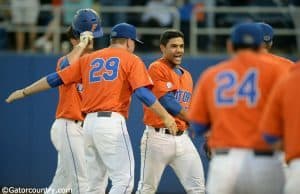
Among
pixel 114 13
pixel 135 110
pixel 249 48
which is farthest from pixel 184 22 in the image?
pixel 249 48

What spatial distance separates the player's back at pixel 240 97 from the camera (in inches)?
233

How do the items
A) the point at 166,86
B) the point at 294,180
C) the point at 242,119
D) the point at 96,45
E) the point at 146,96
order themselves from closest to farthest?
the point at 294,180
the point at 242,119
the point at 146,96
the point at 166,86
the point at 96,45

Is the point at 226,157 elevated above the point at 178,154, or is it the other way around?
the point at 226,157

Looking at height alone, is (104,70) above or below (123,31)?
below

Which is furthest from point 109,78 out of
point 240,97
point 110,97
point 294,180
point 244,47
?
point 294,180

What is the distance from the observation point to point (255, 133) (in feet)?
19.4

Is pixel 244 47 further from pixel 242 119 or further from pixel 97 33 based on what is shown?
pixel 97 33

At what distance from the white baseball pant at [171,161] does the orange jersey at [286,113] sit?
9.63ft

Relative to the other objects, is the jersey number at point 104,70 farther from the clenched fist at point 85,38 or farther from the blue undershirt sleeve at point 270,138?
the blue undershirt sleeve at point 270,138

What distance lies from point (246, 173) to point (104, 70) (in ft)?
9.13

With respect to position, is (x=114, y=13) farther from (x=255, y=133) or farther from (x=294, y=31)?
(x=255, y=133)

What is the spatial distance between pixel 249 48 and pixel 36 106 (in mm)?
6404

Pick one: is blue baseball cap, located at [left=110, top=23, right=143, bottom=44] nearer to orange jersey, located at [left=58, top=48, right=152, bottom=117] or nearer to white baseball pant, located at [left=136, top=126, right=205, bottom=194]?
orange jersey, located at [left=58, top=48, right=152, bottom=117]

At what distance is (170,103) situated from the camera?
858 centimetres
